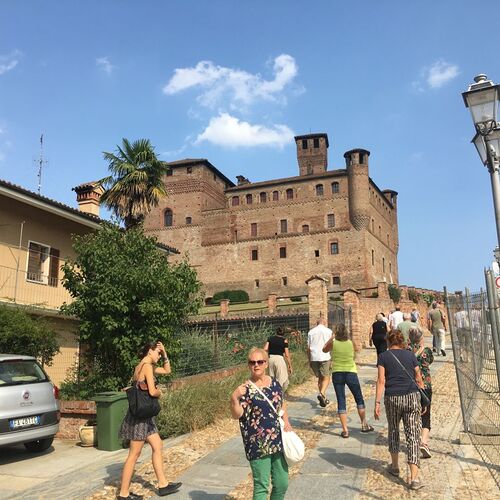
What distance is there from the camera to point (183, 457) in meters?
6.77

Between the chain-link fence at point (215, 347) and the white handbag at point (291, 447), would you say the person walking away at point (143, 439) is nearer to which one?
the white handbag at point (291, 447)

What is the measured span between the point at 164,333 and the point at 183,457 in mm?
3439

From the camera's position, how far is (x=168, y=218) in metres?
62.1

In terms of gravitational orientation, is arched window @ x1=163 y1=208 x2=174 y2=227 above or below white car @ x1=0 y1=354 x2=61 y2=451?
above

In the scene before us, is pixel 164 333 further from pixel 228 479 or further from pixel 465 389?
pixel 465 389

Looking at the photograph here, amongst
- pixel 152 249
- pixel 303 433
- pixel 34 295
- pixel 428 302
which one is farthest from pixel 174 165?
pixel 303 433

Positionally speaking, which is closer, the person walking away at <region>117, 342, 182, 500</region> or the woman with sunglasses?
the woman with sunglasses

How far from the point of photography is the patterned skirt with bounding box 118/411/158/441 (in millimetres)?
5227

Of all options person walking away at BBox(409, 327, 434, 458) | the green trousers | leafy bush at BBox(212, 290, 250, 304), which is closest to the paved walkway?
person walking away at BBox(409, 327, 434, 458)

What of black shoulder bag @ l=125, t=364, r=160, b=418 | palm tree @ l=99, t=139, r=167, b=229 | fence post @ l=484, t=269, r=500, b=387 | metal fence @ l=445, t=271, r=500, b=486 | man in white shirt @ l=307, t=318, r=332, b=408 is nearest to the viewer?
black shoulder bag @ l=125, t=364, r=160, b=418

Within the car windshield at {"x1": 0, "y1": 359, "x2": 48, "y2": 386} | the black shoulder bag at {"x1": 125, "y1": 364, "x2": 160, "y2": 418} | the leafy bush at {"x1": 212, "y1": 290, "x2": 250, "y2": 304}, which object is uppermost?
the leafy bush at {"x1": 212, "y1": 290, "x2": 250, "y2": 304}

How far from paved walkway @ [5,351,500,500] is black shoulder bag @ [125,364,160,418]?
965 millimetres

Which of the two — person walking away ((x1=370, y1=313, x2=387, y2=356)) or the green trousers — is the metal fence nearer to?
person walking away ((x1=370, y1=313, x2=387, y2=356))

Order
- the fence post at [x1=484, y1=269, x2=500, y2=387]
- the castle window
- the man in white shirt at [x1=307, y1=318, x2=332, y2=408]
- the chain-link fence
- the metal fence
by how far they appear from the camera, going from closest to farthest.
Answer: the fence post at [x1=484, y1=269, x2=500, y2=387]
the metal fence
the man in white shirt at [x1=307, y1=318, x2=332, y2=408]
the chain-link fence
the castle window
